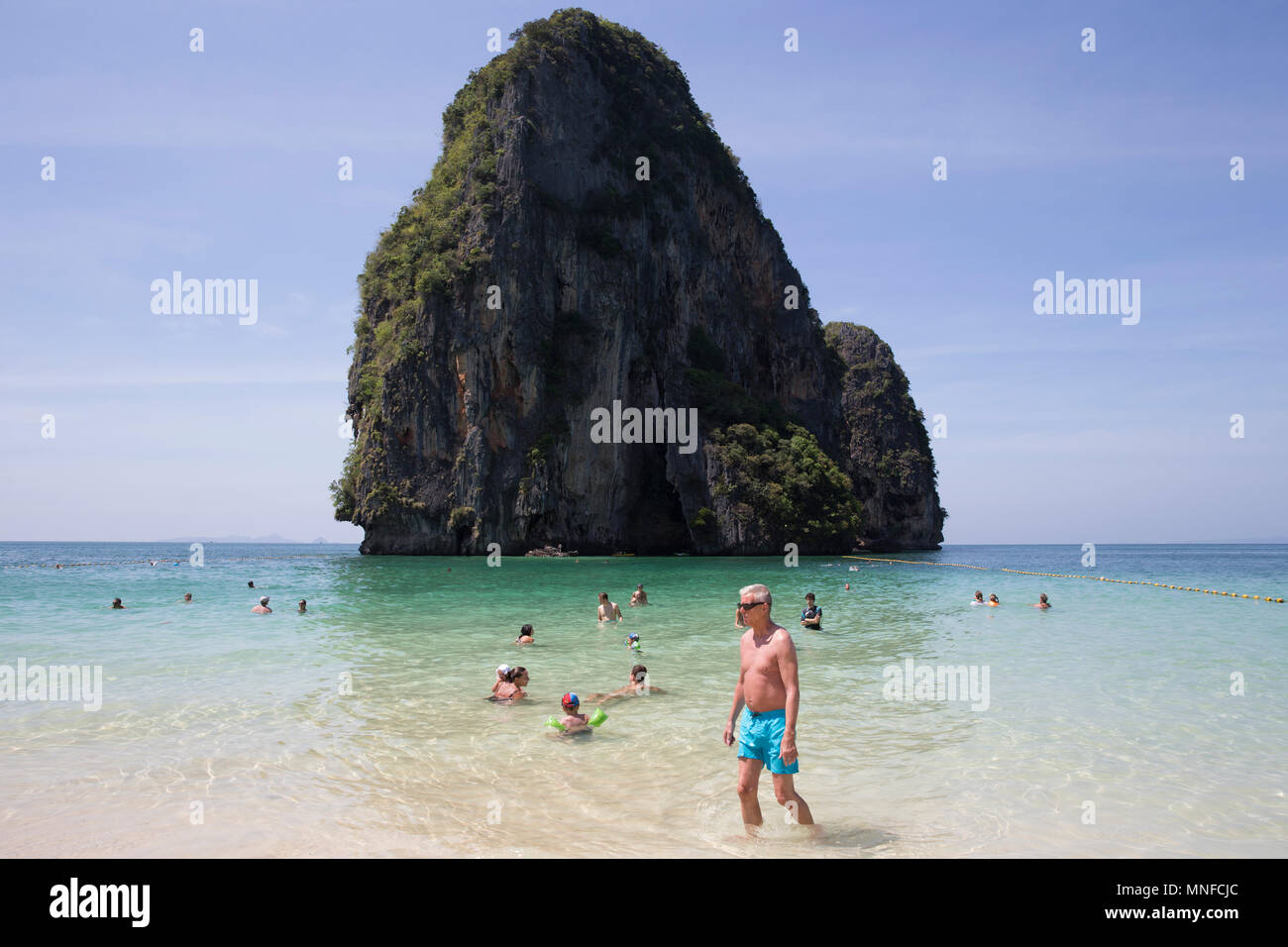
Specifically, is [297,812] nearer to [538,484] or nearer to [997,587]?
[997,587]

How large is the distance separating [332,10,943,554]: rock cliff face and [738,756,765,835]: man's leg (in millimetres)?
56218

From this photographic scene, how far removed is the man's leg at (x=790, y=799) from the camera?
6.09 meters

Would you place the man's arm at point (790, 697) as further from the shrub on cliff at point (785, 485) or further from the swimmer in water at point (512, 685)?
the shrub on cliff at point (785, 485)

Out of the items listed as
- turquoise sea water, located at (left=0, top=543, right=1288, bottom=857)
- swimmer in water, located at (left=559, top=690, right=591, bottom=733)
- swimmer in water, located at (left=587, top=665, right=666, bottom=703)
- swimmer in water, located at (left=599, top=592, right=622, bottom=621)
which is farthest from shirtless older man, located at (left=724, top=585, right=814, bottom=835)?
swimmer in water, located at (left=599, top=592, right=622, bottom=621)

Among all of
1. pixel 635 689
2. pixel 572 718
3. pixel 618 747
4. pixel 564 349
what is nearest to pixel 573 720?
pixel 572 718

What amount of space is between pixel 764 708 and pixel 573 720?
4008 millimetres

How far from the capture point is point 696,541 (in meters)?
63.6

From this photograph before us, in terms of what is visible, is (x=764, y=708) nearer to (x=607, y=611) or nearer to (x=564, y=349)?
(x=607, y=611)

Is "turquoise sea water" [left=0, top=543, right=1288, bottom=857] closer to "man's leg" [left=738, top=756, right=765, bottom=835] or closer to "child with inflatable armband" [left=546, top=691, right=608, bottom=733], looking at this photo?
"man's leg" [left=738, top=756, right=765, bottom=835]

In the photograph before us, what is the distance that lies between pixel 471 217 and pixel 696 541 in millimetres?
34051

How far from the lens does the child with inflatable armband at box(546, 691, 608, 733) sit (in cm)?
938

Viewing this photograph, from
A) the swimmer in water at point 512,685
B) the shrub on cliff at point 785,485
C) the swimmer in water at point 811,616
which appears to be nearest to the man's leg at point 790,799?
the swimmer in water at point 512,685

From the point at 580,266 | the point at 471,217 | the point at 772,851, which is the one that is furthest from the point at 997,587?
the point at 471,217
